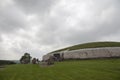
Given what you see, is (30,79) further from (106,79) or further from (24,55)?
(24,55)

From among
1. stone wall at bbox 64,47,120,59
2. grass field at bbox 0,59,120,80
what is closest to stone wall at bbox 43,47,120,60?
stone wall at bbox 64,47,120,59

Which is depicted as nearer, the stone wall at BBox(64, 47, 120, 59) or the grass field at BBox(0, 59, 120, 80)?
the grass field at BBox(0, 59, 120, 80)

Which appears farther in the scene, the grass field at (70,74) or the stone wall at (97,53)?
the stone wall at (97,53)

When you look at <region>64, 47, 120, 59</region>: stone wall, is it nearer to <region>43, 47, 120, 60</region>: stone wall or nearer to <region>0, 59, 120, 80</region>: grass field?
<region>43, 47, 120, 60</region>: stone wall

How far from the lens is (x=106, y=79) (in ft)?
41.4

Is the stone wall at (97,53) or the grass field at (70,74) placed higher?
the stone wall at (97,53)

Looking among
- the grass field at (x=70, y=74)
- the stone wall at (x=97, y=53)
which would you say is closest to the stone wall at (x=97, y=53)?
the stone wall at (x=97, y=53)

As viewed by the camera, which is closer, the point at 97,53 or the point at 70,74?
the point at 70,74

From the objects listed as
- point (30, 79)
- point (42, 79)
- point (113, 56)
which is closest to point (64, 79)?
point (42, 79)

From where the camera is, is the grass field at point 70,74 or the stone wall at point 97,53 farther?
the stone wall at point 97,53

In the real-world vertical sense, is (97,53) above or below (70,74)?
above

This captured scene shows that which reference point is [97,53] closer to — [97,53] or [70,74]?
[97,53]

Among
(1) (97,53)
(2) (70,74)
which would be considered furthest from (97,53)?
(2) (70,74)

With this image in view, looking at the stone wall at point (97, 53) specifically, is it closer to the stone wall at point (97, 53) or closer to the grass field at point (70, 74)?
the stone wall at point (97, 53)
